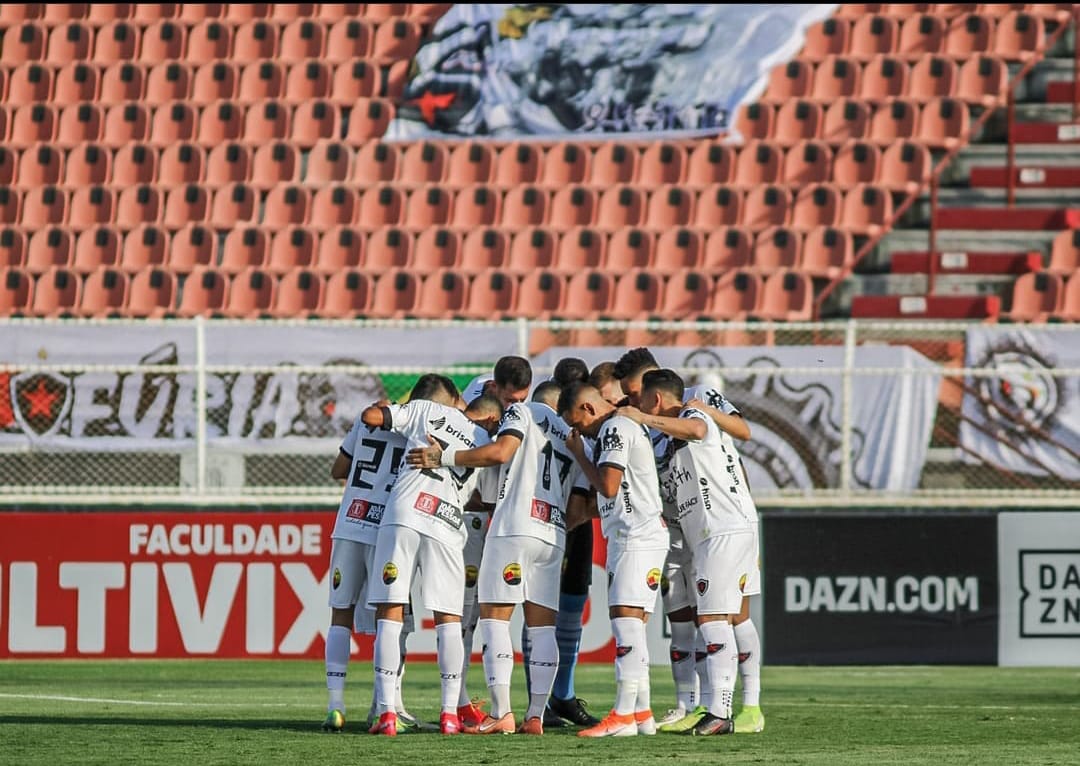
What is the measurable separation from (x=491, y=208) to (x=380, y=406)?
1314cm

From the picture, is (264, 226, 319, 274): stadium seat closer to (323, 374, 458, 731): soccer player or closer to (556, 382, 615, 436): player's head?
(323, 374, 458, 731): soccer player

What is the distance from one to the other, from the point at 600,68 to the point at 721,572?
14718 mm

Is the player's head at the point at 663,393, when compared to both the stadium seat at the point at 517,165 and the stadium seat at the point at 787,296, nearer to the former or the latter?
the stadium seat at the point at 787,296

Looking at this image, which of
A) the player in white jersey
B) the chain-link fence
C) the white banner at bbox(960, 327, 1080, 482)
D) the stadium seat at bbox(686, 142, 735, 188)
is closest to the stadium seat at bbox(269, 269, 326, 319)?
the stadium seat at bbox(686, 142, 735, 188)

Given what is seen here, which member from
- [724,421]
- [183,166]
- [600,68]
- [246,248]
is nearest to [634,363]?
[724,421]

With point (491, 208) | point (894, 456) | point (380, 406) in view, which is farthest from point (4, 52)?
point (380, 406)

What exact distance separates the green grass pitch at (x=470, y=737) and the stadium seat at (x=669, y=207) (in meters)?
7.98

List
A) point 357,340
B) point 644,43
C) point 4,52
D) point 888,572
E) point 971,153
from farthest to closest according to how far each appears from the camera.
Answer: point 4,52, point 644,43, point 971,153, point 357,340, point 888,572

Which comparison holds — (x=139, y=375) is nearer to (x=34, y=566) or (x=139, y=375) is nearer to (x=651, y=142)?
(x=34, y=566)

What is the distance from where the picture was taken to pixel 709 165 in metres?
22.0

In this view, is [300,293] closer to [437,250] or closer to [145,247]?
[437,250]

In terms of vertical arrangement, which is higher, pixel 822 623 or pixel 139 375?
pixel 139 375

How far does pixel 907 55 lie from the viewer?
74.5ft

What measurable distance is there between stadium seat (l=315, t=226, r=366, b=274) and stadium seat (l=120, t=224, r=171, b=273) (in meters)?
1.96
